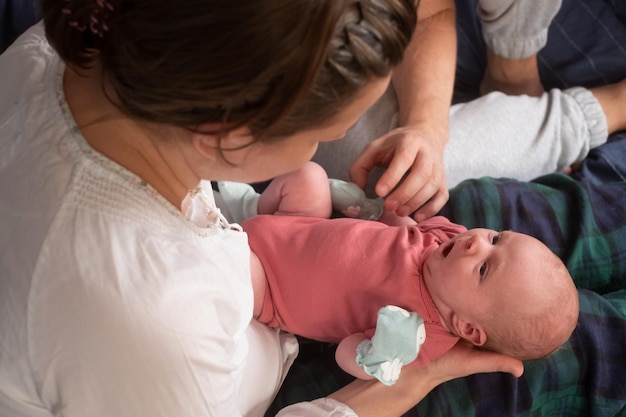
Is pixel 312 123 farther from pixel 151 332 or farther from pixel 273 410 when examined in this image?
pixel 273 410

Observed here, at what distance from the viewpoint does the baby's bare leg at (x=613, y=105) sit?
136 centimetres

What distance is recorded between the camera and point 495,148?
4.17 ft

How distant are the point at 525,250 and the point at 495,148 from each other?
1.30ft

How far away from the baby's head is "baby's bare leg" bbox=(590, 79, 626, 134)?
0.57 metres

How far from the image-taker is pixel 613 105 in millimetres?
1365

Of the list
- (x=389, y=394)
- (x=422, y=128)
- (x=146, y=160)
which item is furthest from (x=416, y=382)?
(x=146, y=160)

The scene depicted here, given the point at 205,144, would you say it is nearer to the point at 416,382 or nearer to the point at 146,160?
the point at 146,160

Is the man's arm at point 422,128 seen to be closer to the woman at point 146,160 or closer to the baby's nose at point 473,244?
the baby's nose at point 473,244

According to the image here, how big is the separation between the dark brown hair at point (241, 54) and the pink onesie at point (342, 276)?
1.46 feet

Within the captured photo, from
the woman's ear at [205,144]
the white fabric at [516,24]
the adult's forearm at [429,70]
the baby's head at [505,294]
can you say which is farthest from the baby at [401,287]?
the white fabric at [516,24]

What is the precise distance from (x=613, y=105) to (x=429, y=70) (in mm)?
422

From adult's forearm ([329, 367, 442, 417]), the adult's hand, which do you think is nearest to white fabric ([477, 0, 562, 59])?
the adult's hand

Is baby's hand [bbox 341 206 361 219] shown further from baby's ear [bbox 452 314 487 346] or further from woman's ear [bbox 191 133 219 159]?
woman's ear [bbox 191 133 219 159]

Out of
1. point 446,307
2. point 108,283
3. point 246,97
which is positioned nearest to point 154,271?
point 108,283
